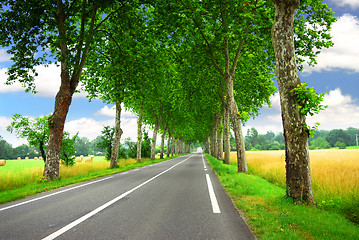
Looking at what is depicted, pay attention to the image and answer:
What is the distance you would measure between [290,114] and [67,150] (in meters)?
17.5

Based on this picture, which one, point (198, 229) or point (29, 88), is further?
point (29, 88)

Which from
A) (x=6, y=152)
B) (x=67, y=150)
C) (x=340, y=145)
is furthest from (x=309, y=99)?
(x=340, y=145)

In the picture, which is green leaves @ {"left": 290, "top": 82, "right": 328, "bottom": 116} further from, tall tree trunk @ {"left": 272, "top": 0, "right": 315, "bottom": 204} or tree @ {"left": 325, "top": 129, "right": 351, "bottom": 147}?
tree @ {"left": 325, "top": 129, "right": 351, "bottom": 147}

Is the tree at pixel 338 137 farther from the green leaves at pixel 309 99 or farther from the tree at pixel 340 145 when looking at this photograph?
the green leaves at pixel 309 99

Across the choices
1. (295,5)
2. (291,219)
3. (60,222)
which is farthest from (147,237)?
(295,5)

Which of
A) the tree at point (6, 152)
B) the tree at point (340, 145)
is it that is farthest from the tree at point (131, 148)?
the tree at point (340, 145)

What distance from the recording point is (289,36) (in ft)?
19.5

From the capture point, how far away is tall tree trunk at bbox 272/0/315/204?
217 inches

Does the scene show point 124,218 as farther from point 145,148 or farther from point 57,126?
point 145,148

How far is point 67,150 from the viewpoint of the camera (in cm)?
1780

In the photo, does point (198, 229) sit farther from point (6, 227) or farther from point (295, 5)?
point (295, 5)

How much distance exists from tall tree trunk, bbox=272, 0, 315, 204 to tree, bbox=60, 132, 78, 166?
16716mm

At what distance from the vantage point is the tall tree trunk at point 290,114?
18.1 feet

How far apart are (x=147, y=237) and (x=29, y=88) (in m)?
14.5
